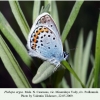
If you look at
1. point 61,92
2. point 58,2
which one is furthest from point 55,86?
point 58,2

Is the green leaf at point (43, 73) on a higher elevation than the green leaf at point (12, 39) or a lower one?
lower

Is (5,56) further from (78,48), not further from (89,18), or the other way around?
(89,18)

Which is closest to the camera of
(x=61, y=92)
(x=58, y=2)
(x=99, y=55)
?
(x=99, y=55)

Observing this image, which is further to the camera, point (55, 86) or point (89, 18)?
point (89, 18)

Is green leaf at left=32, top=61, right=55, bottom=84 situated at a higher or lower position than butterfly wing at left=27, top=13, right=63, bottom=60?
lower
